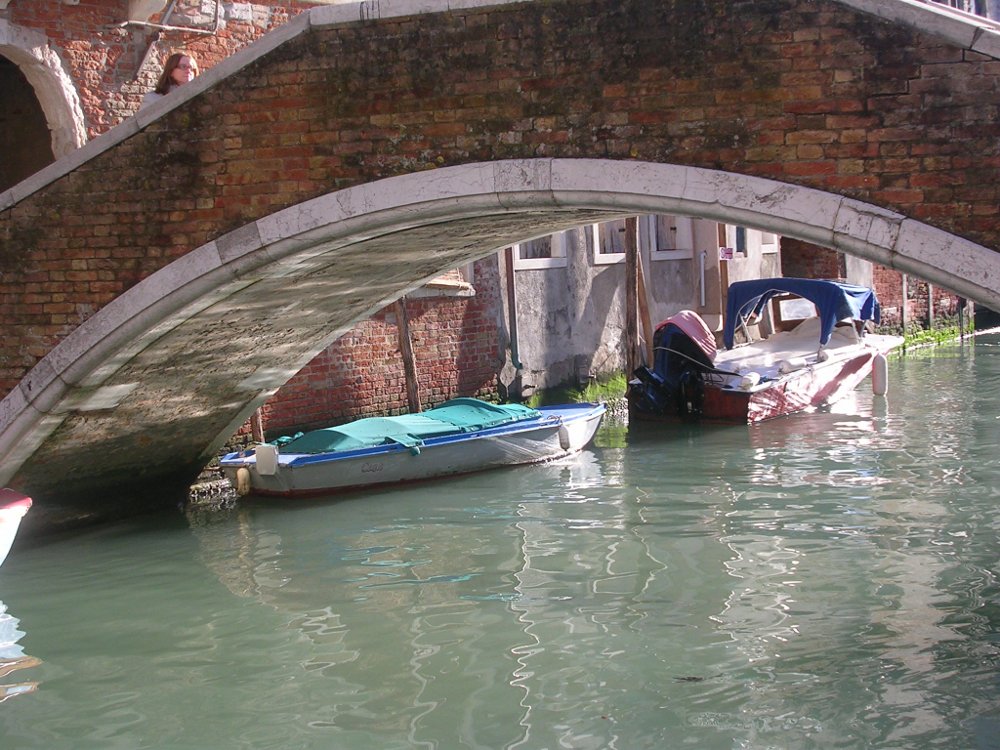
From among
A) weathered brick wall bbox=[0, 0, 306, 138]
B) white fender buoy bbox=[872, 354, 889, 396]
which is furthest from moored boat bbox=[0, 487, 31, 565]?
white fender buoy bbox=[872, 354, 889, 396]

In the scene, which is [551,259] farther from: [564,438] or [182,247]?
[182,247]

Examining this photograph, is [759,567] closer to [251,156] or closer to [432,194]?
[432,194]

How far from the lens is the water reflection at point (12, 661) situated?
14.2 ft

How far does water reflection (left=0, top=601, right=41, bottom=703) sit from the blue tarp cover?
6685 mm

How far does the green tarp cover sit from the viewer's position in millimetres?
7422

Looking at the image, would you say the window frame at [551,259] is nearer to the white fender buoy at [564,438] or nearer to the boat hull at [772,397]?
the boat hull at [772,397]

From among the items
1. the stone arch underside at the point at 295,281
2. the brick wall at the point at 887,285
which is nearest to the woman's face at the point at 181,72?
the stone arch underside at the point at 295,281

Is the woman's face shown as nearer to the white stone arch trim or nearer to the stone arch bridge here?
the stone arch bridge

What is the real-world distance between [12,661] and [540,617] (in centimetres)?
184

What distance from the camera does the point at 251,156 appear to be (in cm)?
538

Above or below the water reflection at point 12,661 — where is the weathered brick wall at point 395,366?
above

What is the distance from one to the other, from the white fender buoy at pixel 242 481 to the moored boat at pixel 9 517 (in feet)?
5.62

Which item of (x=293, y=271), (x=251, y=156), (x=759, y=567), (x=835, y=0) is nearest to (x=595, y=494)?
(x=759, y=567)

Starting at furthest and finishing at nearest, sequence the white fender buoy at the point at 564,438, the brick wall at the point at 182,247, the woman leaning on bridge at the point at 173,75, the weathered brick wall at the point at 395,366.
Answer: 1. the white fender buoy at the point at 564,438
2. the weathered brick wall at the point at 395,366
3. the woman leaning on bridge at the point at 173,75
4. the brick wall at the point at 182,247
